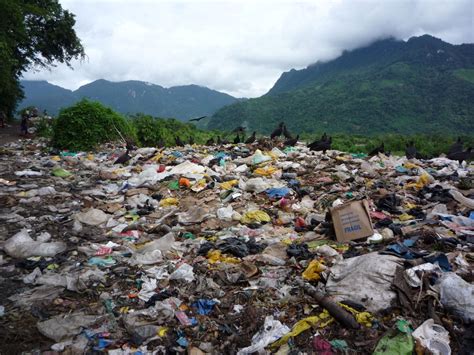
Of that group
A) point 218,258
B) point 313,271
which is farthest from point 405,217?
point 218,258

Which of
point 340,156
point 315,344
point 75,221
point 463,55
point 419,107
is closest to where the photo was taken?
point 315,344

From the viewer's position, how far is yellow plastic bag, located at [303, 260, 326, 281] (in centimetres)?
269

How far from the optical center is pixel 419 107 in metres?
48.2

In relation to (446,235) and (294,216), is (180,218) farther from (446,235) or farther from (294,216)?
(446,235)

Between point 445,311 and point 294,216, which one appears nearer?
point 445,311

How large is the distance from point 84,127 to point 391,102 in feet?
166

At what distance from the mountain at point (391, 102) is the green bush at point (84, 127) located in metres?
40.5

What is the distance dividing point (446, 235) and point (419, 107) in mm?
52711

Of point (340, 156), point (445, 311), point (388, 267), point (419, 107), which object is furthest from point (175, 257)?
point (419, 107)

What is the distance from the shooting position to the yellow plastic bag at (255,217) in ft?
14.0

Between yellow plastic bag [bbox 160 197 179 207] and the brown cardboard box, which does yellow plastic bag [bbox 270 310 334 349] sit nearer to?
the brown cardboard box

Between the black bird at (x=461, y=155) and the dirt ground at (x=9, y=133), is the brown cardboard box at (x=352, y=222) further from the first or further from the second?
the dirt ground at (x=9, y=133)

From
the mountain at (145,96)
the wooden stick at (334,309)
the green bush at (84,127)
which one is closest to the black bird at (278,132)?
the green bush at (84,127)

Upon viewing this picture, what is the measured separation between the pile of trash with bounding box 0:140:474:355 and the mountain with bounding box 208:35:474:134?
43495 millimetres
